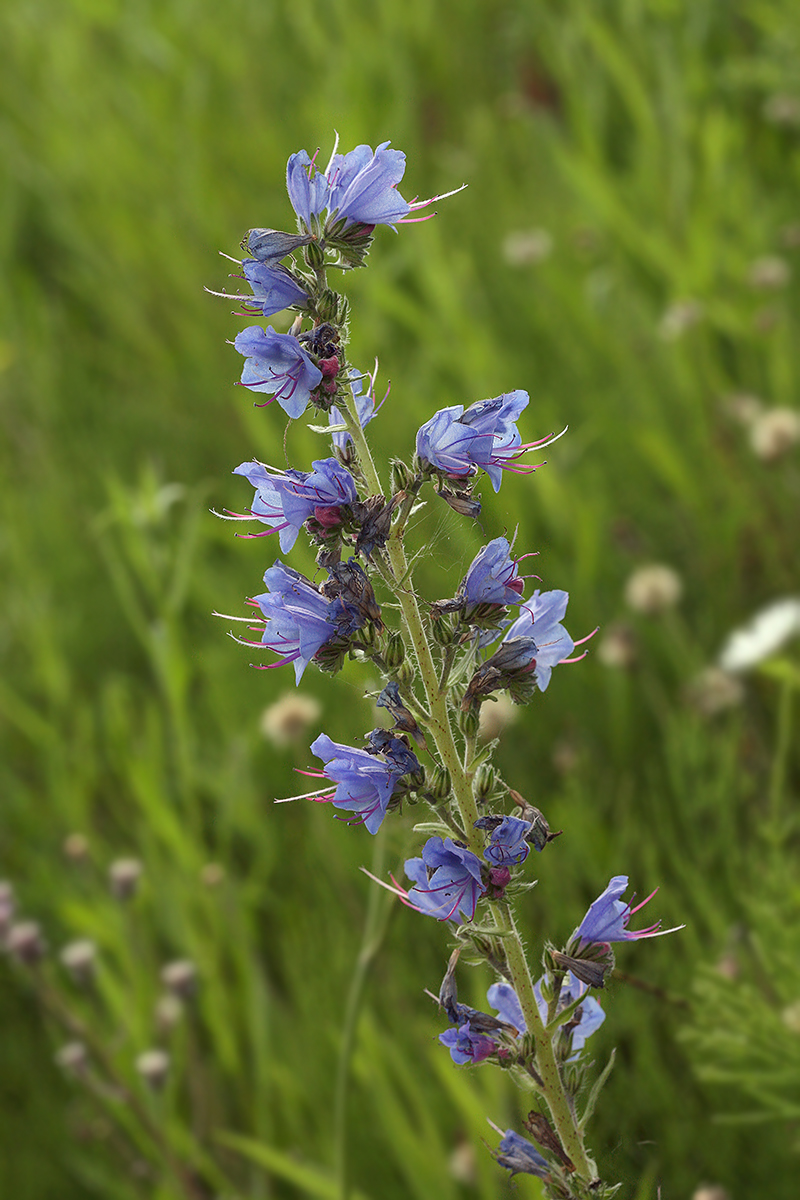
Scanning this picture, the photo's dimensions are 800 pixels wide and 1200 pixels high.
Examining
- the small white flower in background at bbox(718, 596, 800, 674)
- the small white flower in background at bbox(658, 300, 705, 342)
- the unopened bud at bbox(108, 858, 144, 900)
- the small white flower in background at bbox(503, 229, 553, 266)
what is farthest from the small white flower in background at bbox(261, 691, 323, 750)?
the small white flower in background at bbox(503, 229, 553, 266)

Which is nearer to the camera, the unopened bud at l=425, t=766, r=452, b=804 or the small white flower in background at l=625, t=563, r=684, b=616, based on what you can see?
the unopened bud at l=425, t=766, r=452, b=804

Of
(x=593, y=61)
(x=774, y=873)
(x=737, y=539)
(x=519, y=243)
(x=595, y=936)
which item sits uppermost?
(x=593, y=61)

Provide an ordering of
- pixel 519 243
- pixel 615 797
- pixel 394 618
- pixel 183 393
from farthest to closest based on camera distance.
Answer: pixel 183 393 < pixel 519 243 < pixel 615 797 < pixel 394 618

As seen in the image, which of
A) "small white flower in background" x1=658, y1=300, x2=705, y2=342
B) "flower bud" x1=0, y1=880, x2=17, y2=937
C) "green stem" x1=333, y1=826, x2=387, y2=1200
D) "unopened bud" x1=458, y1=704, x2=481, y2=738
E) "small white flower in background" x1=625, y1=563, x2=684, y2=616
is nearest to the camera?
"unopened bud" x1=458, y1=704, x2=481, y2=738

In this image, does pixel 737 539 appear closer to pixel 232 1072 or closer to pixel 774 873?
pixel 774 873

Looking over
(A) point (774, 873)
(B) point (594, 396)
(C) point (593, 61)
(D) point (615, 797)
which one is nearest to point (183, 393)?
(B) point (594, 396)

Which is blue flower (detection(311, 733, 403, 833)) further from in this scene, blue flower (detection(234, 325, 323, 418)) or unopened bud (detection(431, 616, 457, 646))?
blue flower (detection(234, 325, 323, 418))

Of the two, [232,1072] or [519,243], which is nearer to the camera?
[232,1072]
